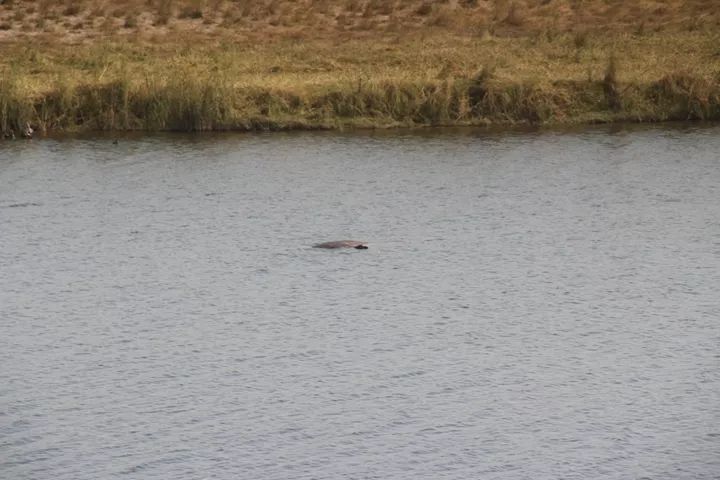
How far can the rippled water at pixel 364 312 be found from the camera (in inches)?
492

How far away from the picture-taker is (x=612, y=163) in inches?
985

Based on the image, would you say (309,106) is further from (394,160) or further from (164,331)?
(164,331)

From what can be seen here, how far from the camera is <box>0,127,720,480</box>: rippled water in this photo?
41.0 feet

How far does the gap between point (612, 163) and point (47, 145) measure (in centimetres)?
1004

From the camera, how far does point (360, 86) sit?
28734 mm

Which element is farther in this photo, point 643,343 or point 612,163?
point 612,163

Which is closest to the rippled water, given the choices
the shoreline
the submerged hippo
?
the submerged hippo

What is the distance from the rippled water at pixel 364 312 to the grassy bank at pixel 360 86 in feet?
5.92

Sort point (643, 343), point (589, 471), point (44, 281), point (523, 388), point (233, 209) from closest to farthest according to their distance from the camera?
point (589, 471) < point (523, 388) < point (643, 343) < point (44, 281) < point (233, 209)

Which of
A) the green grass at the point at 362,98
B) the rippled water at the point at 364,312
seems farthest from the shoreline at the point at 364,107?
the rippled water at the point at 364,312

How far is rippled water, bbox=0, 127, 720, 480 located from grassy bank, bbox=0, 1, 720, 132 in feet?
5.92

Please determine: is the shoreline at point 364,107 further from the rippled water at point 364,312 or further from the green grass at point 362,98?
the rippled water at point 364,312

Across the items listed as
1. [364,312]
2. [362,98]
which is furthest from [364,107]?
[364,312]

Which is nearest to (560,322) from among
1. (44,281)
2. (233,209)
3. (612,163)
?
(44,281)
